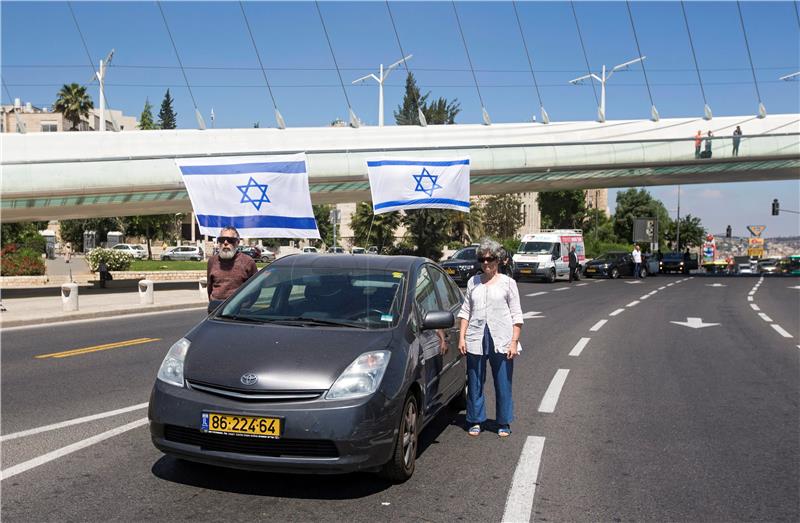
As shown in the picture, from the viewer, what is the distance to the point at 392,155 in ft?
96.5

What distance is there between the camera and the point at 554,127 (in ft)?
116

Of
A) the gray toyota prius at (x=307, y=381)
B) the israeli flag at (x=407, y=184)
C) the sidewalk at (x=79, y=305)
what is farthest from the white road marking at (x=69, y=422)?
the sidewalk at (x=79, y=305)

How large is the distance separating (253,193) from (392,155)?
1793cm

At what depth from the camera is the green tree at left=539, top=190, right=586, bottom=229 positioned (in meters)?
87.9

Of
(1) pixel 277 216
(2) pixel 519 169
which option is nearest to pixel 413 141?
(2) pixel 519 169

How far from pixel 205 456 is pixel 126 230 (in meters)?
67.2

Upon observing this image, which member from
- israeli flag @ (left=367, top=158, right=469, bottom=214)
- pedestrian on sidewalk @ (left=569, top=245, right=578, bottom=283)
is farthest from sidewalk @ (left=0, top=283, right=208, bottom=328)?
pedestrian on sidewalk @ (left=569, top=245, right=578, bottom=283)

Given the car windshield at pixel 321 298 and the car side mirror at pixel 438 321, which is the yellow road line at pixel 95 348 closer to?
the car windshield at pixel 321 298

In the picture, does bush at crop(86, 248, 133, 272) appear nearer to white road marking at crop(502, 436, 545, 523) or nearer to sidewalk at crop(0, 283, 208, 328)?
sidewalk at crop(0, 283, 208, 328)

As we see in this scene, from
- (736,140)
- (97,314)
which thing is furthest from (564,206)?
(97,314)

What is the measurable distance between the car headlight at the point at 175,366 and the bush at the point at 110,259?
1261 inches

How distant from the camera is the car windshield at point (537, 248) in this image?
122 ft

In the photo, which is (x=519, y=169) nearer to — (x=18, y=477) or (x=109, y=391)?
(x=109, y=391)

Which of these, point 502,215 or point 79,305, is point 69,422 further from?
point 502,215
